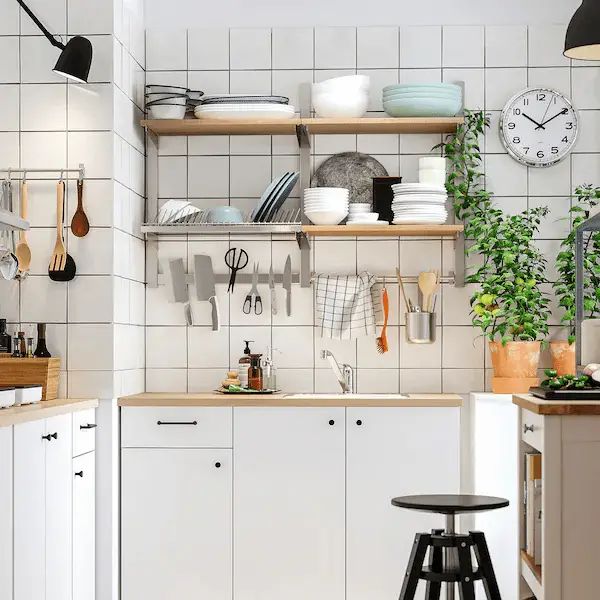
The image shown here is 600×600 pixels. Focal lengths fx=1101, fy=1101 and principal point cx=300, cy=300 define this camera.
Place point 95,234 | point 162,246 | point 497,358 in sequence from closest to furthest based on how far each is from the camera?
1. point 95,234
2. point 497,358
3. point 162,246

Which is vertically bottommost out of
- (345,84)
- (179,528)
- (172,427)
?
(179,528)

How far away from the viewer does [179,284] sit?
4.73m

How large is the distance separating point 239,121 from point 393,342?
114 cm

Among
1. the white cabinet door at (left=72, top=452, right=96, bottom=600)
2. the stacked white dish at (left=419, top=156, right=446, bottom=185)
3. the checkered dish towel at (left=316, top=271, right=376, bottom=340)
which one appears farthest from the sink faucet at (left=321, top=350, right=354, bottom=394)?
the white cabinet door at (left=72, top=452, right=96, bottom=600)

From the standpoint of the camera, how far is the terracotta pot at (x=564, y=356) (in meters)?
4.50

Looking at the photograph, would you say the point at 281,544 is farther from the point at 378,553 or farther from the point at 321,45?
the point at 321,45

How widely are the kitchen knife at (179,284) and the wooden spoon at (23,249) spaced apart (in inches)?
28.1

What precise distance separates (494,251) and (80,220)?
5.42ft

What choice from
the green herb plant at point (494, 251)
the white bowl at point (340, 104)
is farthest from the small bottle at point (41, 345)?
the green herb plant at point (494, 251)

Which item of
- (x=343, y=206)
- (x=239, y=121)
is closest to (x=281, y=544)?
(x=343, y=206)

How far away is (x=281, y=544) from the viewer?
4273 mm

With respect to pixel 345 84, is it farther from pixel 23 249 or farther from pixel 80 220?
pixel 23 249

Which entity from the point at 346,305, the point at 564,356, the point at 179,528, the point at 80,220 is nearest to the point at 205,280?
the point at 346,305

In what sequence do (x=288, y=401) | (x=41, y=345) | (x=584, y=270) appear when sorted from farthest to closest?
(x=584, y=270)
(x=288, y=401)
(x=41, y=345)
